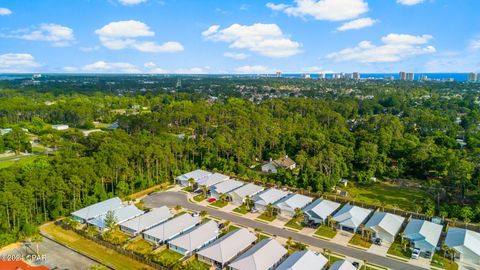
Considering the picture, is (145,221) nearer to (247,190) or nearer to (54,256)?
(54,256)

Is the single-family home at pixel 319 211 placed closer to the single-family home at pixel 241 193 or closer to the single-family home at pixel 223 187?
the single-family home at pixel 241 193

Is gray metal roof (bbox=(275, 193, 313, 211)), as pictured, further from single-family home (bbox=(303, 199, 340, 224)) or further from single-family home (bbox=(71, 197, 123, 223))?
single-family home (bbox=(71, 197, 123, 223))

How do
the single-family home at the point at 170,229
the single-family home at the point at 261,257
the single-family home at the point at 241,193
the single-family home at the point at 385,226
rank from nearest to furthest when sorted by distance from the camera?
the single-family home at the point at 261,257
the single-family home at the point at 170,229
the single-family home at the point at 385,226
the single-family home at the point at 241,193

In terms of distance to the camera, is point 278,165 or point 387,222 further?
point 278,165

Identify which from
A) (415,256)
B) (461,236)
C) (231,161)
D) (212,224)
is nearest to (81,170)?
(212,224)

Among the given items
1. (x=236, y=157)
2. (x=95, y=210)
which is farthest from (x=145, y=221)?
(x=236, y=157)

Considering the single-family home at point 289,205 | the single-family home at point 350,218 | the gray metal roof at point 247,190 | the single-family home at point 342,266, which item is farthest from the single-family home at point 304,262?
the gray metal roof at point 247,190
